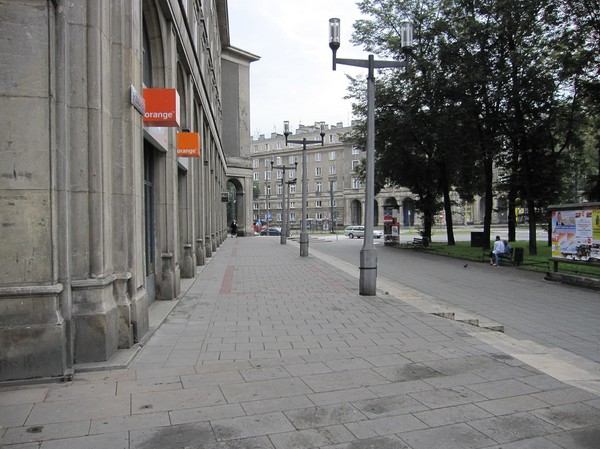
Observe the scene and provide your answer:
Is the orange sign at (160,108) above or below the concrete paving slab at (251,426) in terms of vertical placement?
above

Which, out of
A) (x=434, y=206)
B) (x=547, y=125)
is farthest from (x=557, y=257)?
(x=434, y=206)

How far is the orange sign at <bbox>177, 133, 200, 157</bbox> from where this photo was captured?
1220 cm

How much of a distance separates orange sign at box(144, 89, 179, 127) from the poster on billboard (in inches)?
422

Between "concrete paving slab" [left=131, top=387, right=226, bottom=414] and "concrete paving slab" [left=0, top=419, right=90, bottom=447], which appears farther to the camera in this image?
"concrete paving slab" [left=131, top=387, right=226, bottom=414]

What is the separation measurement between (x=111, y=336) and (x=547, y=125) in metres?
21.6

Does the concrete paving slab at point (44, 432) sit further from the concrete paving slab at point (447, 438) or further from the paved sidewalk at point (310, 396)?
the concrete paving slab at point (447, 438)

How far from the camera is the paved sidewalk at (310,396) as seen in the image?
12.9 feet

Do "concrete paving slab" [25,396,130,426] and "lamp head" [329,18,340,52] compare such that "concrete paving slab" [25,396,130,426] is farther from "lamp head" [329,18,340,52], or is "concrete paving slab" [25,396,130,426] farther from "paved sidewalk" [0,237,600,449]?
"lamp head" [329,18,340,52]

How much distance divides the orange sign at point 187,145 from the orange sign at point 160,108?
421 cm

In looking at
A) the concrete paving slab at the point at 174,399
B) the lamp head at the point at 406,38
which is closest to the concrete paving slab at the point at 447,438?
the concrete paving slab at the point at 174,399

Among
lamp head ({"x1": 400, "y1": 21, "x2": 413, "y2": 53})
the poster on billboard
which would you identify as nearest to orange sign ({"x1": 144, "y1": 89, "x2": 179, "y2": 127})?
lamp head ({"x1": 400, "y1": 21, "x2": 413, "y2": 53})

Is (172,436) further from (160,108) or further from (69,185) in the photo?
(160,108)

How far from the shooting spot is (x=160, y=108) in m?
7.91

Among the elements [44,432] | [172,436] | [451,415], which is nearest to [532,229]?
[451,415]
